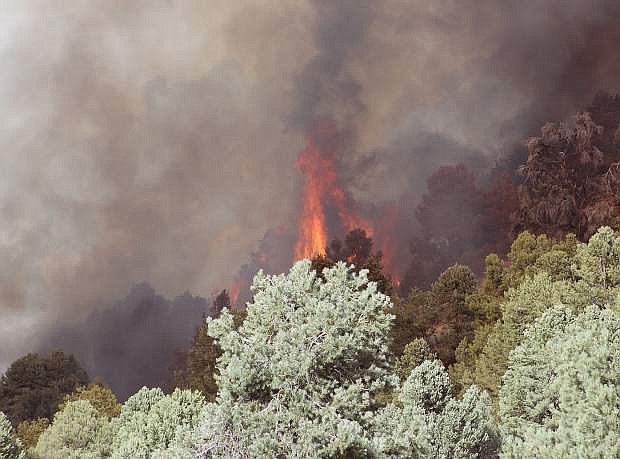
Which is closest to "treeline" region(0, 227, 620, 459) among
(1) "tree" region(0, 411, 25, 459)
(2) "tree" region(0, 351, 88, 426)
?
(1) "tree" region(0, 411, 25, 459)

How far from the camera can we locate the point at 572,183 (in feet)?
276

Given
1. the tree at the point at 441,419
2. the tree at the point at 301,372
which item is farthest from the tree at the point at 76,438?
the tree at the point at 301,372

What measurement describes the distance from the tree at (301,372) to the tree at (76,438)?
35801 millimetres

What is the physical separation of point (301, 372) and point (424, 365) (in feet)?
49.4

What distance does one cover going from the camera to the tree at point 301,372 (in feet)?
Answer: 52.7

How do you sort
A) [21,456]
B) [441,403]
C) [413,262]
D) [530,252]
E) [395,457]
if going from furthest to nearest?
[413,262] < [530,252] < [21,456] < [441,403] < [395,457]

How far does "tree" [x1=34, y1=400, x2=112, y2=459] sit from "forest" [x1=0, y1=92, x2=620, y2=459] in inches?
4.4

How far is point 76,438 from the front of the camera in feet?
160

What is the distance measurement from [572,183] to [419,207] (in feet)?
102

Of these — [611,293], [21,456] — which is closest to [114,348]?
[21,456]

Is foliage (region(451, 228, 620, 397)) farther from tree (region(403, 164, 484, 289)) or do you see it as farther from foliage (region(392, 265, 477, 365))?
tree (region(403, 164, 484, 289))

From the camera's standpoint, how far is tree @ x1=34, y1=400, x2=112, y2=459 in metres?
48.2

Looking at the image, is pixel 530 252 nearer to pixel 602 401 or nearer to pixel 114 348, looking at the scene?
pixel 602 401

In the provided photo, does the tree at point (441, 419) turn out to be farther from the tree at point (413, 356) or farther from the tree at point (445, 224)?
the tree at point (445, 224)
